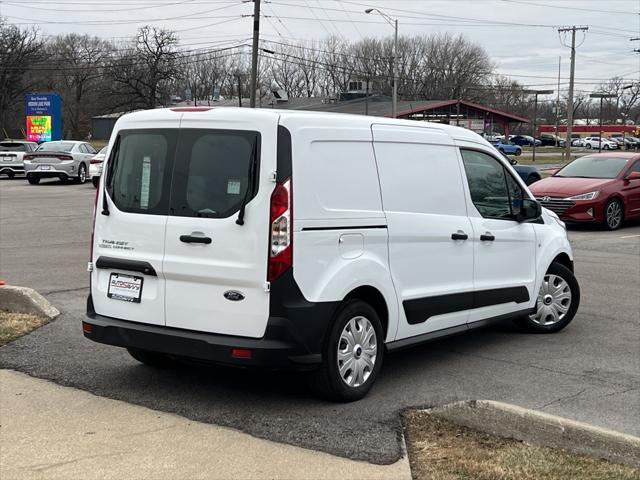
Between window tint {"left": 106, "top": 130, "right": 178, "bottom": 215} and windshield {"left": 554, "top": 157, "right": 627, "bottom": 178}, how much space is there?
545 inches

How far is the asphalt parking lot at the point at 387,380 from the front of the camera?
4.86 m

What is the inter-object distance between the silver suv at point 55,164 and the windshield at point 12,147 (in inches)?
171

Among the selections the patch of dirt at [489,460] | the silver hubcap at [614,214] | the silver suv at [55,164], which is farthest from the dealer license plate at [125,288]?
the silver suv at [55,164]

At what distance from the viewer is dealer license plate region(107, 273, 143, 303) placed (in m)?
5.27

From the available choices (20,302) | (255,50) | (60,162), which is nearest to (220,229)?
(20,302)

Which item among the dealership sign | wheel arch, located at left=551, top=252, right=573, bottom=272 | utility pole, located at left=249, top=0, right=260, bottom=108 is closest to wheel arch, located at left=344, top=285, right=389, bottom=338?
wheel arch, located at left=551, top=252, right=573, bottom=272

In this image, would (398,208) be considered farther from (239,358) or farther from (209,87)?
(209,87)

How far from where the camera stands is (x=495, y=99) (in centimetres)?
10400

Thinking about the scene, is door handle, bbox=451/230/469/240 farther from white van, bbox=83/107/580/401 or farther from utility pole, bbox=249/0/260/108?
utility pole, bbox=249/0/260/108

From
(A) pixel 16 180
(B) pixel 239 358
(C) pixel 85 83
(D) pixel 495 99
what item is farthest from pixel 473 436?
(D) pixel 495 99

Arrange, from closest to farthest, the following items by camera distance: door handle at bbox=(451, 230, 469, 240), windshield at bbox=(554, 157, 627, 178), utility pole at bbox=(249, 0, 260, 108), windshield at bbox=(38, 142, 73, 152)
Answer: door handle at bbox=(451, 230, 469, 240)
windshield at bbox=(554, 157, 627, 178)
windshield at bbox=(38, 142, 73, 152)
utility pole at bbox=(249, 0, 260, 108)

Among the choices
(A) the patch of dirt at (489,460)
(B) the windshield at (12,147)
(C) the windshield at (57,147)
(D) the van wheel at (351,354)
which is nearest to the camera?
(A) the patch of dirt at (489,460)

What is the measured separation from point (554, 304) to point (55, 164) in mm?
24230

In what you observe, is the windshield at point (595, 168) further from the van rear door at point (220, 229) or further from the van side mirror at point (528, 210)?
the van rear door at point (220, 229)
